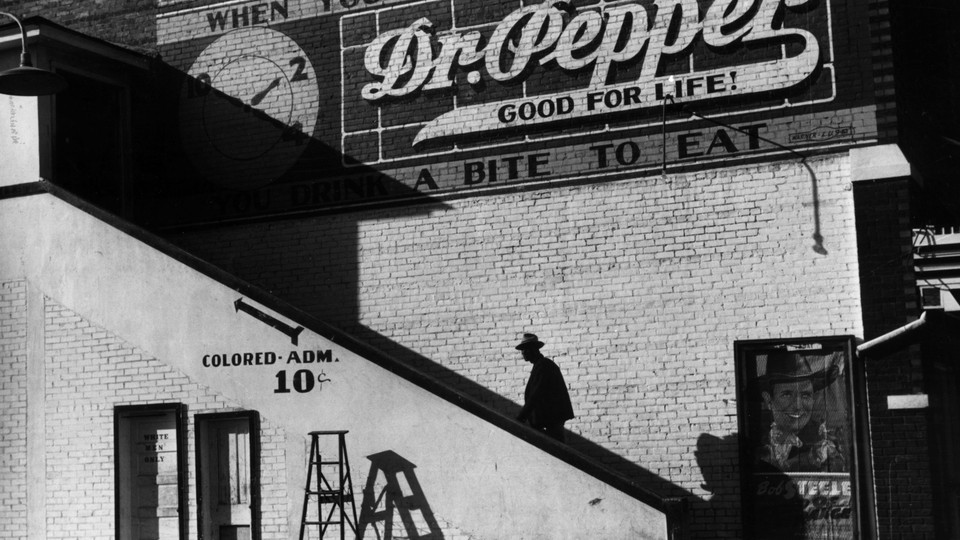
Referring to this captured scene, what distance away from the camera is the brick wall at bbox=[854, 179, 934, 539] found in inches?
447

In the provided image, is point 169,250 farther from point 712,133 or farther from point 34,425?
point 712,133

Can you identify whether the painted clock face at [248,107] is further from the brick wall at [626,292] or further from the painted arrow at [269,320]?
the painted arrow at [269,320]

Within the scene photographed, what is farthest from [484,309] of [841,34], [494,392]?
[841,34]

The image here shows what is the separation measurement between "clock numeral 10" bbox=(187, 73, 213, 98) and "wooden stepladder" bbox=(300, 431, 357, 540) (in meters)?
6.31

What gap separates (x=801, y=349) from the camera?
1212 centimetres

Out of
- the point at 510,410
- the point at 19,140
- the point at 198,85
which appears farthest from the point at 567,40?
the point at 19,140

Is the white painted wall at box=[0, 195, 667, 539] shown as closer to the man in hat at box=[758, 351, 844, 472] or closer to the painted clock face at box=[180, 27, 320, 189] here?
the man in hat at box=[758, 351, 844, 472]

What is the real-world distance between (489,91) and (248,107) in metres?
3.52

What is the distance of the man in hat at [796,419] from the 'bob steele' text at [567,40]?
364 centimetres

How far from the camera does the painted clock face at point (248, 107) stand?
14859 millimetres

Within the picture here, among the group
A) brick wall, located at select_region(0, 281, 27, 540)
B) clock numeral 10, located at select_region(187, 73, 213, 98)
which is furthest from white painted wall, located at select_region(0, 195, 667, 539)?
clock numeral 10, located at select_region(187, 73, 213, 98)

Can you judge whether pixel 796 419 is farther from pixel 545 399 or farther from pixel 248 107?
pixel 248 107

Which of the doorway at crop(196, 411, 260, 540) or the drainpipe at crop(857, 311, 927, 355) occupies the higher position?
the drainpipe at crop(857, 311, 927, 355)

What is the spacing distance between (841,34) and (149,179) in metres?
9.35
